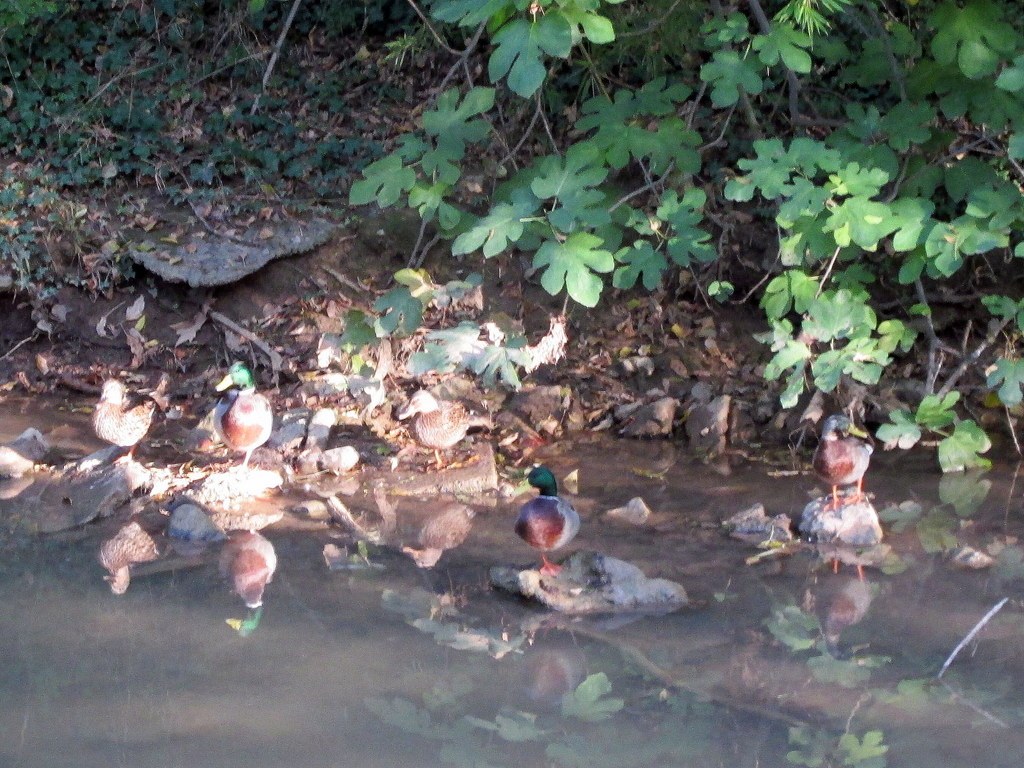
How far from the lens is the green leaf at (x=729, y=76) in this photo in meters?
5.42

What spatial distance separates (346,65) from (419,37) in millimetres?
2471

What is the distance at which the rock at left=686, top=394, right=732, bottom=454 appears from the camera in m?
6.83

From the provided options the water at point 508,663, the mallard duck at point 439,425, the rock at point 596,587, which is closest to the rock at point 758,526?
the water at point 508,663

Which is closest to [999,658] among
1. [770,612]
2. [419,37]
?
[770,612]

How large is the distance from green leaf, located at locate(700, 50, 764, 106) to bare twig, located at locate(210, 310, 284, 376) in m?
3.51

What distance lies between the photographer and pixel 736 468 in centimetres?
658

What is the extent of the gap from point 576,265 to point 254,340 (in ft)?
11.3

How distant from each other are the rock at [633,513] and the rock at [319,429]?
1789mm

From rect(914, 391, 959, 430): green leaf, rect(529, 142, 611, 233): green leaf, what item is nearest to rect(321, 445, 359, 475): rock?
rect(529, 142, 611, 233): green leaf

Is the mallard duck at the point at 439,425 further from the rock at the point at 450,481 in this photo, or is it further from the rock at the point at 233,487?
the rock at the point at 233,487

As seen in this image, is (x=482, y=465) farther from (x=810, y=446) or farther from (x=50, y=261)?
(x=50, y=261)

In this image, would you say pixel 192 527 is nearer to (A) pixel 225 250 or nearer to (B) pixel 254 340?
(B) pixel 254 340

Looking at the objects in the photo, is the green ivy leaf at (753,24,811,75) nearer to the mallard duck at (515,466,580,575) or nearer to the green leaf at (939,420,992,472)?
the green leaf at (939,420,992,472)

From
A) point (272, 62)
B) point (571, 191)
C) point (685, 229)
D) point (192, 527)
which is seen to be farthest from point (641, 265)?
point (272, 62)
